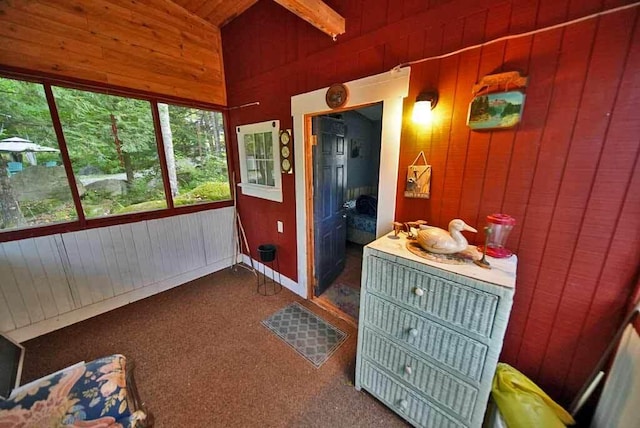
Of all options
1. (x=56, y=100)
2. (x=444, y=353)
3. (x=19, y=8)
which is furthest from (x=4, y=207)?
(x=444, y=353)

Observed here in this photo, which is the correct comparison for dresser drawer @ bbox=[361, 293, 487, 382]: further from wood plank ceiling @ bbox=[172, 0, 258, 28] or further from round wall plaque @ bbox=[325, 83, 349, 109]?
wood plank ceiling @ bbox=[172, 0, 258, 28]

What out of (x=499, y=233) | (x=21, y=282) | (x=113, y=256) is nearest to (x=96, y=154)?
(x=113, y=256)

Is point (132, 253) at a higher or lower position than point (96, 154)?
lower

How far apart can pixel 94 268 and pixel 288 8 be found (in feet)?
9.50

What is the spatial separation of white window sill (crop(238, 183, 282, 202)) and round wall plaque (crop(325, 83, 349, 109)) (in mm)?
1109

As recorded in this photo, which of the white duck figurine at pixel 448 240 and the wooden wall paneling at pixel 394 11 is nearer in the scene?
the white duck figurine at pixel 448 240

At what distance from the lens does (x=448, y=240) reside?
119 cm

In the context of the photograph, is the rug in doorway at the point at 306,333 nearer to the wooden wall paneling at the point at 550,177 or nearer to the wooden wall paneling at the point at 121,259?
the wooden wall paneling at the point at 550,177

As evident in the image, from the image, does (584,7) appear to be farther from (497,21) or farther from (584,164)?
(584,164)

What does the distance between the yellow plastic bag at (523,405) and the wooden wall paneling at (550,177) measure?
0.24 meters

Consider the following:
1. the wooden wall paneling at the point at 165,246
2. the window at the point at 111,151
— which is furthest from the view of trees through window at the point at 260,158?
the wooden wall paneling at the point at 165,246

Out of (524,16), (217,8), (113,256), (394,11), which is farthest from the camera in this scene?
(217,8)

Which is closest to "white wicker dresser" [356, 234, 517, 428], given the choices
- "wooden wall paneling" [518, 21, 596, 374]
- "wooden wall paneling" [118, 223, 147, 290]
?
"wooden wall paneling" [518, 21, 596, 374]

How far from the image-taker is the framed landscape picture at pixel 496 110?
3.83 feet
